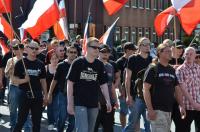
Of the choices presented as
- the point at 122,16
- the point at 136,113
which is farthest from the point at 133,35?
the point at 136,113

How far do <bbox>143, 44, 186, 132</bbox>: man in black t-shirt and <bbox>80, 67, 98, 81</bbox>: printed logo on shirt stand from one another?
755 millimetres

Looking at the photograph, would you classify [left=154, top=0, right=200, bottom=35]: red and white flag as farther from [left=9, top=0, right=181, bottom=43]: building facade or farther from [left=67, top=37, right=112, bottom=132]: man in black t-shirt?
[left=9, top=0, right=181, bottom=43]: building facade

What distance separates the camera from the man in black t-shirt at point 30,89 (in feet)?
30.1

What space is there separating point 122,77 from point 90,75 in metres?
3.24

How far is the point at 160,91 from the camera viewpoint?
8.00 metres

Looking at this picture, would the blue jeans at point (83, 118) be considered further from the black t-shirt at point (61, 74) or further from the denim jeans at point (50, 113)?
the denim jeans at point (50, 113)

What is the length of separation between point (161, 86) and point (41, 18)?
164 inches

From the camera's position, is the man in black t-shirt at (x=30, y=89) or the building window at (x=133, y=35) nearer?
the man in black t-shirt at (x=30, y=89)

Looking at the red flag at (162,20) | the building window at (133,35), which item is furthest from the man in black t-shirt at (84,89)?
the building window at (133,35)

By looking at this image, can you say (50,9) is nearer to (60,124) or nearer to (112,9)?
(112,9)

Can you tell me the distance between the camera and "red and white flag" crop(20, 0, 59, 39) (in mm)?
11211

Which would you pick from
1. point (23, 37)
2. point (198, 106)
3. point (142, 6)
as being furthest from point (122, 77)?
point (142, 6)

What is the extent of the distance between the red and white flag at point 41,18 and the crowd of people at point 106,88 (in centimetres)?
47

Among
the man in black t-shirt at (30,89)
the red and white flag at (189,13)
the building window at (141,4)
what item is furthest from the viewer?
the building window at (141,4)
